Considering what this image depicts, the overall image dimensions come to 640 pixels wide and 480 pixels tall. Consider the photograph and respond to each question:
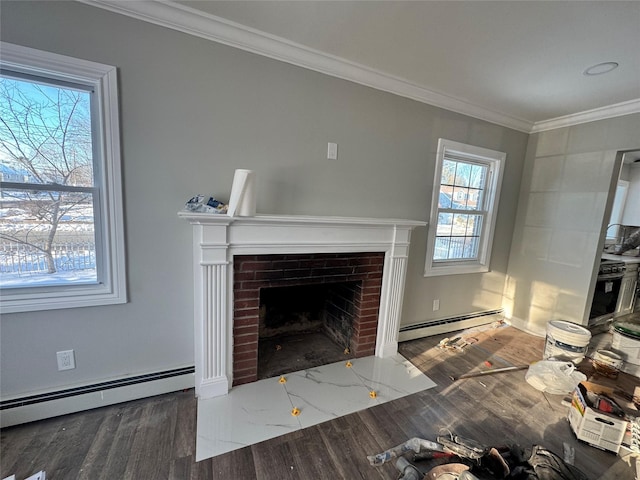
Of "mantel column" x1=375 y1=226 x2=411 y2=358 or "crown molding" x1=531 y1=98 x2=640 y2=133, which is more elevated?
"crown molding" x1=531 y1=98 x2=640 y2=133

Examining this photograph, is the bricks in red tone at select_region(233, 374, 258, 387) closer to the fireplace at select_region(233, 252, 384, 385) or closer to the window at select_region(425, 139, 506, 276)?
the fireplace at select_region(233, 252, 384, 385)

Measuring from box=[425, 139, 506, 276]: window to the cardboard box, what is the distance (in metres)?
1.43

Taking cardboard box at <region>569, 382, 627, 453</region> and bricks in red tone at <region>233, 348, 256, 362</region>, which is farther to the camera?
bricks in red tone at <region>233, 348, 256, 362</region>

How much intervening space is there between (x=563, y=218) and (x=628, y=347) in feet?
4.38

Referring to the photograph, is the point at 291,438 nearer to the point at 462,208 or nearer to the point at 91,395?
the point at 91,395

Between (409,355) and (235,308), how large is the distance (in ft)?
5.67

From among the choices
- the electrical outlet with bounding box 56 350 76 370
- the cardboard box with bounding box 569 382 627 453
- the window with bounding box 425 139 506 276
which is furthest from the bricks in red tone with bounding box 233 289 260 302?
the cardboard box with bounding box 569 382 627 453

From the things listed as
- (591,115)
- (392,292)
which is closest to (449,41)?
(392,292)

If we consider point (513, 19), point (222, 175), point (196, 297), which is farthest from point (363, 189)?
point (196, 297)

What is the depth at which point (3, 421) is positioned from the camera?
1483 mm

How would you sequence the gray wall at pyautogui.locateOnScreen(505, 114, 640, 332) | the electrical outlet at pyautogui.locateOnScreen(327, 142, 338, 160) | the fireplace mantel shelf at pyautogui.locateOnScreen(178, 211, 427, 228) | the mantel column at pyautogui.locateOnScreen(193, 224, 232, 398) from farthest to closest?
the gray wall at pyautogui.locateOnScreen(505, 114, 640, 332)
the electrical outlet at pyautogui.locateOnScreen(327, 142, 338, 160)
the mantel column at pyautogui.locateOnScreen(193, 224, 232, 398)
the fireplace mantel shelf at pyautogui.locateOnScreen(178, 211, 427, 228)

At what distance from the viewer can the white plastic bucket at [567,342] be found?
7.68 feet

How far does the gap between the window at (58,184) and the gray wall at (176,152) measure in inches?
2.9

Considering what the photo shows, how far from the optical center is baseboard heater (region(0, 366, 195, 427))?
1515mm
